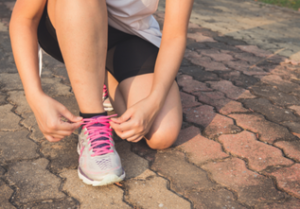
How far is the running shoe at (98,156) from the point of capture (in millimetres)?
1265

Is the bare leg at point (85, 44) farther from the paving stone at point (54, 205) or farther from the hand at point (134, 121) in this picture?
the paving stone at point (54, 205)

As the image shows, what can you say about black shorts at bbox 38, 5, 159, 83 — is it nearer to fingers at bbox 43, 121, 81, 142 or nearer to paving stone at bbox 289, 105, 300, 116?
fingers at bbox 43, 121, 81, 142

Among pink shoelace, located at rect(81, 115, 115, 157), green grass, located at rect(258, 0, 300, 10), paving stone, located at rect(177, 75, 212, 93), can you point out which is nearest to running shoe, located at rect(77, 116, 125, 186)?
pink shoelace, located at rect(81, 115, 115, 157)

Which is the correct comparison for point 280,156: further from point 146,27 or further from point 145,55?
point 146,27

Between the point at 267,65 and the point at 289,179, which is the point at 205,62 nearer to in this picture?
the point at 267,65

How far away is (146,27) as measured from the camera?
1.74 metres

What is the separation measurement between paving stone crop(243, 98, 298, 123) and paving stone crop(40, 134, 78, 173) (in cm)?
115

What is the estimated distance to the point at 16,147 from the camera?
1.52 metres

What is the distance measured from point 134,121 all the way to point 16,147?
2.08ft

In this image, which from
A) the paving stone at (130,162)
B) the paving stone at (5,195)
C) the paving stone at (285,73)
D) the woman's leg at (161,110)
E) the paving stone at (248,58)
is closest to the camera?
the paving stone at (5,195)

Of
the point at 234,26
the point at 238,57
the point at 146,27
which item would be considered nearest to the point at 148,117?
the point at 146,27

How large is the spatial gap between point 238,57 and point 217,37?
2.34 ft

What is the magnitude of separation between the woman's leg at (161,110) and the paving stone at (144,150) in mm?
33

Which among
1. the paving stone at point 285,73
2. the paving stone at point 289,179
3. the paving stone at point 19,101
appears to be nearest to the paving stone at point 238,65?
the paving stone at point 285,73
